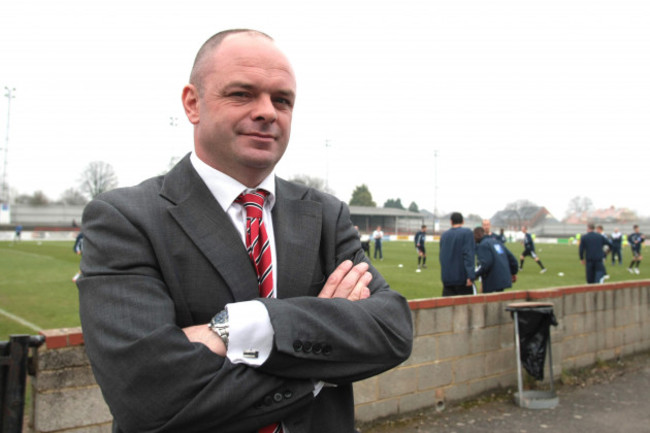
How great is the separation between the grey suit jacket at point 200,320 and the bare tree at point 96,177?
85.4 metres

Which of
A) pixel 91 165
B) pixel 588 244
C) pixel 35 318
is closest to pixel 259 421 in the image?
pixel 35 318

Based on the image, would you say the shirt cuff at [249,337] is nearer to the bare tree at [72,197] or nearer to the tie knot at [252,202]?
the tie knot at [252,202]

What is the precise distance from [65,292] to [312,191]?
13792mm

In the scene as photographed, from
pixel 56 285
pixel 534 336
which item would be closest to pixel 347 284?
pixel 534 336

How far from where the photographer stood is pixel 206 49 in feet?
5.53

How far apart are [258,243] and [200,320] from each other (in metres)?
0.29

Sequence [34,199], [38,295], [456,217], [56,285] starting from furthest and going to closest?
[34,199] < [56,285] < [38,295] < [456,217]

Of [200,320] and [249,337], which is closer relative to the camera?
[249,337]

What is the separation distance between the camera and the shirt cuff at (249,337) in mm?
1454

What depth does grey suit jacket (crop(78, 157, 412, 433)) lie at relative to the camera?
4.53 feet

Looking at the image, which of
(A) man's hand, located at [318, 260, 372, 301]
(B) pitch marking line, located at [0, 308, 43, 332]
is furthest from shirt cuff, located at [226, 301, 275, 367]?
(B) pitch marking line, located at [0, 308, 43, 332]

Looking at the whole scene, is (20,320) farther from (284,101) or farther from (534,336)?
(284,101)

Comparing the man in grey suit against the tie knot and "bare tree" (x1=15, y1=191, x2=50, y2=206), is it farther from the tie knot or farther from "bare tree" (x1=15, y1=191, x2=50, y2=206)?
"bare tree" (x1=15, y1=191, x2=50, y2=206)

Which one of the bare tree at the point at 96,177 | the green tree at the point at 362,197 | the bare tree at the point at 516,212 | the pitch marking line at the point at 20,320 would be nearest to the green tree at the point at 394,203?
the green tree at the point at 362,197
